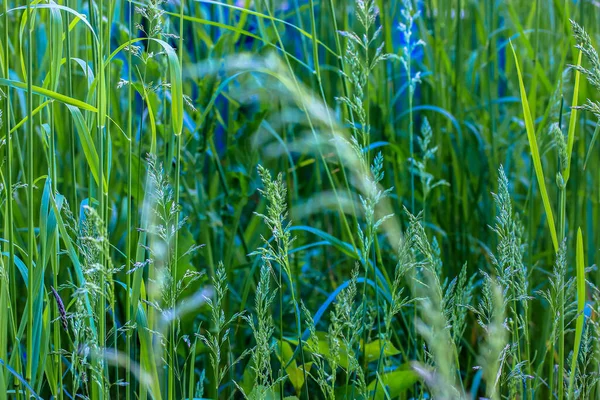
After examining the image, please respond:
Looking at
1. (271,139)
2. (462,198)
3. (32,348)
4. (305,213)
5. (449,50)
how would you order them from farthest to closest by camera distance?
(449,50) → (271,139) → (462,198) → (305,213) → (32,348)

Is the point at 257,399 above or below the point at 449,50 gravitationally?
below

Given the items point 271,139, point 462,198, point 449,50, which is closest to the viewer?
point 462,198

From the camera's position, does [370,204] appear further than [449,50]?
No

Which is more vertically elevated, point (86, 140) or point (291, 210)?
point (86, 140)

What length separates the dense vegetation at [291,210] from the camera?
2.47 feet

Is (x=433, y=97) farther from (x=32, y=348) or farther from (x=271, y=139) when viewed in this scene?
(x=32, y=348)

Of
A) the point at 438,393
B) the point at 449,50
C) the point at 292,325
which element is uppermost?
the point at 449,50

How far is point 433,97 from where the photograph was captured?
1510 millimetres

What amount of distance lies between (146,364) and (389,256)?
647mm

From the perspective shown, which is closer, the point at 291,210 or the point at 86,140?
the point at 86,140

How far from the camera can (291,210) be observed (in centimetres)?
117

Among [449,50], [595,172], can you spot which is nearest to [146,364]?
[595,172]

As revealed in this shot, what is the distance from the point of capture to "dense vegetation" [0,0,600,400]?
751 mm

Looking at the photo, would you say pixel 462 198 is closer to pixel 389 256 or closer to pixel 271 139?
pixel 389 256
